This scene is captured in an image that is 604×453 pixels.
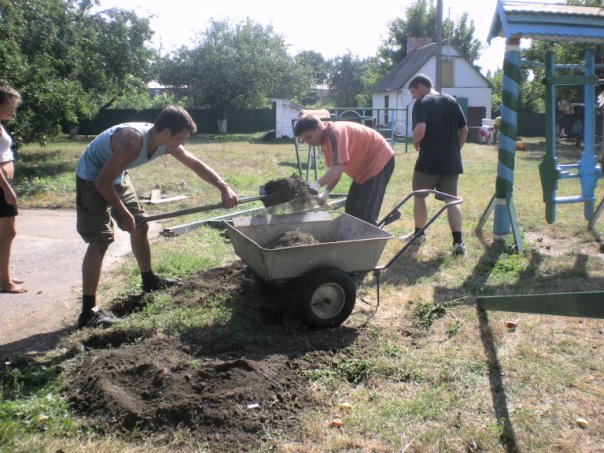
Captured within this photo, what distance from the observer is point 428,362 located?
12.0ft

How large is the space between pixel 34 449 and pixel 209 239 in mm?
4455

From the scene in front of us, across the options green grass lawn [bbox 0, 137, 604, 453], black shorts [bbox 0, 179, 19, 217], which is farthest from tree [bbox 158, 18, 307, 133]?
black shorts [bbox 0, 179, 19, 217]

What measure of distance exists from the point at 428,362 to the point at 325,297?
889 millimetres

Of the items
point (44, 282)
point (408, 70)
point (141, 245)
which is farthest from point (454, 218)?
point (408, 70)

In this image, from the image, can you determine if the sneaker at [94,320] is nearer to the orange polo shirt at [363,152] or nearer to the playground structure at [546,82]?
the orange polo shirt at [363,152]

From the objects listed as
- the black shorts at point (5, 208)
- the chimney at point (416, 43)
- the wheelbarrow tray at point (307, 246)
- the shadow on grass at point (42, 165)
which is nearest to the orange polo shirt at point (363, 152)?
the wheelbarrow tray at point (307, 246)

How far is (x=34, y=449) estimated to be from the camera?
2676mm

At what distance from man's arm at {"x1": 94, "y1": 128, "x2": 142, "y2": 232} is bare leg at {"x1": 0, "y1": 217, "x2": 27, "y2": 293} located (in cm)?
167

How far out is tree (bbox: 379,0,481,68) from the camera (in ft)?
158

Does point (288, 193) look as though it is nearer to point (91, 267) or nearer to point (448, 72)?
point (91, 267)

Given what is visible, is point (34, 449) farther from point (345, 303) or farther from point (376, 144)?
point (376, 144)

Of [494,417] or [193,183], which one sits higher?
[193,183]

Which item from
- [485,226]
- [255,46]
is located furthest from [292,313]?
[255,46]

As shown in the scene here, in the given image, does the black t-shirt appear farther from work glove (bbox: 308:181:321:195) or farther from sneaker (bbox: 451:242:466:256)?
work glove (bbox: 308:181:321:195)
